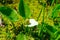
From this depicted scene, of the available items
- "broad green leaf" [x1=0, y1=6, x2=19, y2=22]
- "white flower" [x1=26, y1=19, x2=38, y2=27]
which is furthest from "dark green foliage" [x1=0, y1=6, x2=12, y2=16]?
"white flower" [x1=26, y1=19, x2=38, y2=27]

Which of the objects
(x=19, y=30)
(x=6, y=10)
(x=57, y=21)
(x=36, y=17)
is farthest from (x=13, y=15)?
(x=57, y=21)

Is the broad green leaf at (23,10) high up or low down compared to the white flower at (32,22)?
up

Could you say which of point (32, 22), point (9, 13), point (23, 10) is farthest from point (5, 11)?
point (32, 22)

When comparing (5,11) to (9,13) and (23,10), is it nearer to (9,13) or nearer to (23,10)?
(9,13)

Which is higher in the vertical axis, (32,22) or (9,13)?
(9,13)

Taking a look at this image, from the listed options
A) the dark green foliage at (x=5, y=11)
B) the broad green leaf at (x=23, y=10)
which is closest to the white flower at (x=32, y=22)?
the broad green leaf at (x=23, y=10)

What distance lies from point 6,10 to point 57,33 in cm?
46

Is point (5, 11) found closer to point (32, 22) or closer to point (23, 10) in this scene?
point (23, 10)

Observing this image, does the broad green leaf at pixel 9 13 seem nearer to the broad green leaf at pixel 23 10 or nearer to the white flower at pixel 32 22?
the broad green leaf at pixel 23 10

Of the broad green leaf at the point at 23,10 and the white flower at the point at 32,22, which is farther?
the white flower at the point at 32,22

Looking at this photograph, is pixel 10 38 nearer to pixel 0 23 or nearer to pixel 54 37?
pixel 0 23

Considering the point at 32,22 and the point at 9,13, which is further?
the point at 32,22

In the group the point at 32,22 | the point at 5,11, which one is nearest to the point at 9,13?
the point at 5,11

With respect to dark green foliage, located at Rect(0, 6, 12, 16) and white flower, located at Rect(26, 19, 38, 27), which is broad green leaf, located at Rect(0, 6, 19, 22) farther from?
white flower, located at Rect(26, 19, 38, 27)
